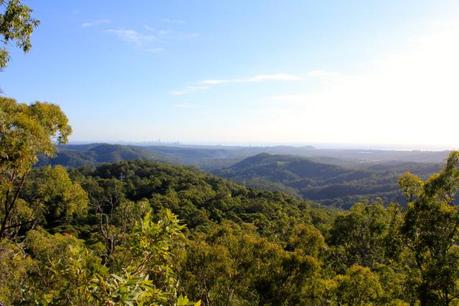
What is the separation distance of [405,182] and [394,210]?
2.47 metres

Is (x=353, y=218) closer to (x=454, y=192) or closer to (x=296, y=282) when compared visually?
(x=296, y=282)

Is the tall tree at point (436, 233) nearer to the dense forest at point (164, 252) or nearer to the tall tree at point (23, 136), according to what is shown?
the dense forest at point (164, 252)

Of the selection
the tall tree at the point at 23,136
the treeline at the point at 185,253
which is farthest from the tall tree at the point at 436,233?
the tall tree at the point at 23,136

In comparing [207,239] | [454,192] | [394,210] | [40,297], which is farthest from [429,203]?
[207,239]

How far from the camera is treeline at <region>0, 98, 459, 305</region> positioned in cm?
→ 438

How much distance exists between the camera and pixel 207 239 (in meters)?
22.1

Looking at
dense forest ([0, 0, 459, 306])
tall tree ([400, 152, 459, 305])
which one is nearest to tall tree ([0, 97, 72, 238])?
dense forest ([0, 0, 459, 306])

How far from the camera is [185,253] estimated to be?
17.5 metres

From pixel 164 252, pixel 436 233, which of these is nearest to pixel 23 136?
pixel 164 252

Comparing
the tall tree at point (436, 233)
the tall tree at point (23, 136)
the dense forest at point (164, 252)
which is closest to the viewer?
the dense forest at point (164, 252)

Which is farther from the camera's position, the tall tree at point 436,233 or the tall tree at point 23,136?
the tall tree at point 436,233

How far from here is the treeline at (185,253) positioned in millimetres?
4383

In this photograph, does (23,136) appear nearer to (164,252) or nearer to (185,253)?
(164,252)

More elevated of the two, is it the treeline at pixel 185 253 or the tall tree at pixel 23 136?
the tall tree at pixel 23 136
